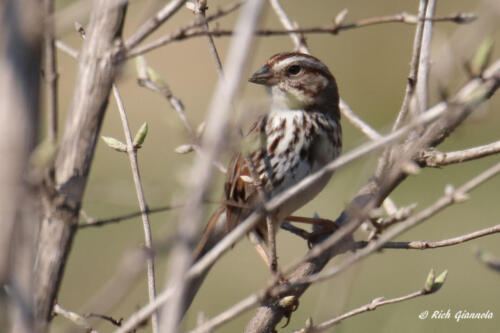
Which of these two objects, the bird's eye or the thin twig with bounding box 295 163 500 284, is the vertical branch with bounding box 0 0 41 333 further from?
the bird's eye

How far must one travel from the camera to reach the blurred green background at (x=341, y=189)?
159cm

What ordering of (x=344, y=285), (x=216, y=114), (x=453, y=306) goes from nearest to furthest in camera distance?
(x=216, y=114), (x=344, y=285), (x=453, y=306)

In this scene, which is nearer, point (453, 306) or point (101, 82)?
point (101, 82)

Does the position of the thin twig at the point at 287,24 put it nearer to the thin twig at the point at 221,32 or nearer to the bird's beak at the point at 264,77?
the bird's beak at the point at 264,77

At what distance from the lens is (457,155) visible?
78.6 inches

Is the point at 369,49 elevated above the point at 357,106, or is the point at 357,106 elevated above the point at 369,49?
the point at 369,49

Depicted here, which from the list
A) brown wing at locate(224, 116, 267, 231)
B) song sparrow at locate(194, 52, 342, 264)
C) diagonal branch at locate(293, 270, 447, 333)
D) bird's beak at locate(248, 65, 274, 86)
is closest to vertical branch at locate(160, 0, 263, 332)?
diagonal branch at locate(293, 270, 447, 333)

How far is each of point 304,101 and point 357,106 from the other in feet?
19.0

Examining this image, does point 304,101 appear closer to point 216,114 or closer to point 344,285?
point 344,285

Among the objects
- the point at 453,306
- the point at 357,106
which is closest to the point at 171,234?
the point at 453,306

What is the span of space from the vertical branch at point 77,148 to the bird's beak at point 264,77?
175cm

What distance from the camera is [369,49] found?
10.2 metres

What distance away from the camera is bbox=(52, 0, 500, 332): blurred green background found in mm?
1586

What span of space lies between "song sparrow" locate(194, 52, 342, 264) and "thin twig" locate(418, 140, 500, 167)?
2.35 ft
